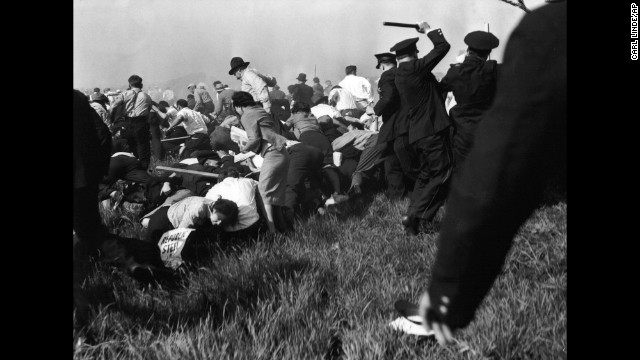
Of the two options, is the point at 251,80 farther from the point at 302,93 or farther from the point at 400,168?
the point at 302,93

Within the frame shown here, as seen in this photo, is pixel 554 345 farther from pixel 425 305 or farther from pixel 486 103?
pixel 486 103

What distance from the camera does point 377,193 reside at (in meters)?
7.20

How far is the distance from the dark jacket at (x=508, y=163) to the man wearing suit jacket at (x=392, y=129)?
4.77 m

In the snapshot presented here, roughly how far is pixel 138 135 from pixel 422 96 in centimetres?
619

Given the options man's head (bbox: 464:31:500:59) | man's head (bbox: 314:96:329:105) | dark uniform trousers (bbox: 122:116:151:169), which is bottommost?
man's head (bbox: 314:96:329:105)

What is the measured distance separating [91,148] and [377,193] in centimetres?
420

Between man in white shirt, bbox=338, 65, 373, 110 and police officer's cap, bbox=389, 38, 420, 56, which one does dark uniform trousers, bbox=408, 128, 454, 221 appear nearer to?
police officer's cap, bbox=389, 38, 420, 56

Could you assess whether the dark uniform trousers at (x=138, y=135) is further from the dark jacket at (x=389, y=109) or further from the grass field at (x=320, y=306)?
the grass field at (x=320, y=306)

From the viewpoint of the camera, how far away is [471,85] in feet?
18.3

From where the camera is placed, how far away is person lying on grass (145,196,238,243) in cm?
498

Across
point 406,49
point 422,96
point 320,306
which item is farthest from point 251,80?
point 320,306

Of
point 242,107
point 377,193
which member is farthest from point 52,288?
point 377,193

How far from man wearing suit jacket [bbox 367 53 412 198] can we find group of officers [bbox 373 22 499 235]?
33 centimetres

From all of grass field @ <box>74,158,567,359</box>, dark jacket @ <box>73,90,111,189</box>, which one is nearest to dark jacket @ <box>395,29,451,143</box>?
grass field @ <box>74,158,567,359</box>
